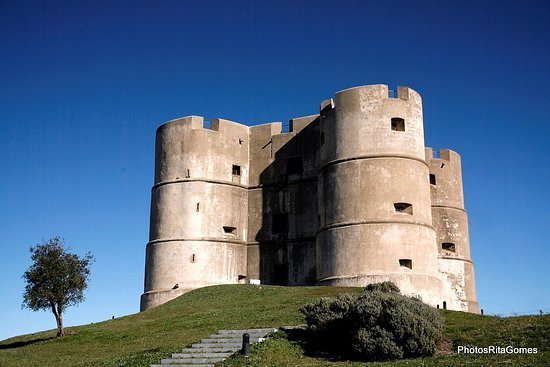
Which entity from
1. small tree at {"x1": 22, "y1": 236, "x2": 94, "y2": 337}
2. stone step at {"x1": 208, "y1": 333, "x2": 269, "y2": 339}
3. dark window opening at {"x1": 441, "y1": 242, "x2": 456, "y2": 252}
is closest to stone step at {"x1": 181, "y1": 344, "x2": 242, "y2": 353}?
stone step at {"x1": 208, "y1": 333, "x2": 269, "y2": 339}

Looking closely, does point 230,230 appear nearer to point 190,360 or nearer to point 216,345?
point 216,345

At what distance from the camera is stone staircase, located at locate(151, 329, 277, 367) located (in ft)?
62.7

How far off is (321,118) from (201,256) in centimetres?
Answer: 1092

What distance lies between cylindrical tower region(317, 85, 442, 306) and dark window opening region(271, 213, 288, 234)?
546 cm

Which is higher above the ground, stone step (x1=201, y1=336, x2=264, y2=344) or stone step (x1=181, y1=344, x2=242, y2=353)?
stone step (x1=201, y1=336, x2=264, y2=344)

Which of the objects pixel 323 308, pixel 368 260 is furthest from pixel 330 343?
pixel 368 260

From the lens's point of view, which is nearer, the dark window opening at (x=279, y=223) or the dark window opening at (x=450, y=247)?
the dark window opening at (x=279, y=223)

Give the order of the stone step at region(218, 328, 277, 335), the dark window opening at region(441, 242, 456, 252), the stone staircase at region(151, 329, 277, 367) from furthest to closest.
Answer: the dark window opening at region(441, 242, 456, 252), the stone step at region(218, 328, 277, 335), the stone staircase at region(151, 329, 277, 367)

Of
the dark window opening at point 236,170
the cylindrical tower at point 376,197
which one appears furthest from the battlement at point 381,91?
the dark window opening at point 236,170

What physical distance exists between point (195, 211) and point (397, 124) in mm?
13339

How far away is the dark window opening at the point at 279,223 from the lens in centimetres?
4212

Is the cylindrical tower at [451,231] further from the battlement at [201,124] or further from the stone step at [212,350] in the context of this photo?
the stone step at [212,350]

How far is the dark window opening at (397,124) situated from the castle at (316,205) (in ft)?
0.27

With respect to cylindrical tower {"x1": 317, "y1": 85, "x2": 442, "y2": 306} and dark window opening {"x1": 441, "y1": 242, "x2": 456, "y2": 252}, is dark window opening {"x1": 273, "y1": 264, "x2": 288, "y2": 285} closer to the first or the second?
cylindrical tower {"x1": 317, "y1": 85, "x2": 442, "y2": 306}
